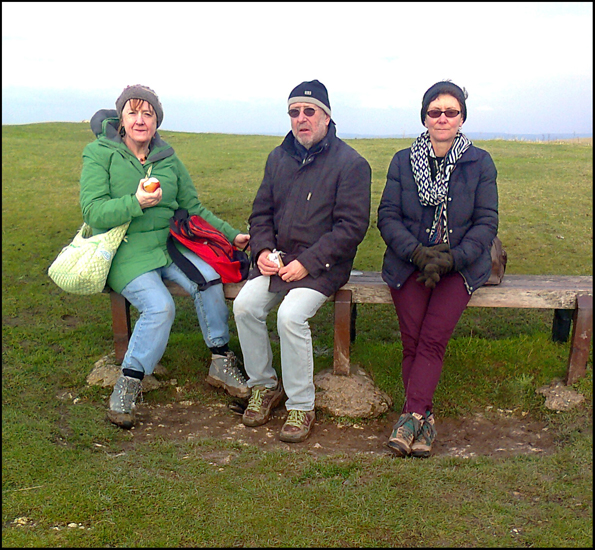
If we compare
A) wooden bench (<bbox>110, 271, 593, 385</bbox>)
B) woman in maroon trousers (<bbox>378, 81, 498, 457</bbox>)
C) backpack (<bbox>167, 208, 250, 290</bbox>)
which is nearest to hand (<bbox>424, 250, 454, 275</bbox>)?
woman in maroon trousers (<bbox>378, 81, 498, 457</bbox>)

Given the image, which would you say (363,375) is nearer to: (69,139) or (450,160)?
(450,160)

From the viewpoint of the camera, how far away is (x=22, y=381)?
5387 mm

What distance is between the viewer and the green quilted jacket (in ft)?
16.4

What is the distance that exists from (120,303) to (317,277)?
5.98 ft

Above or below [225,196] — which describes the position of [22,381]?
below

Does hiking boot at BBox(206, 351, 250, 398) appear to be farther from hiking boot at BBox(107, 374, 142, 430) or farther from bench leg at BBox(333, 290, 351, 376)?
bench leg at BBox(333, 290, 351, 376)

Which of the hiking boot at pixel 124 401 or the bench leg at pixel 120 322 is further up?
the bench leg at pixel 120 322

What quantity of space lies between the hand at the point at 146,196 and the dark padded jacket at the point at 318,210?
83 cm

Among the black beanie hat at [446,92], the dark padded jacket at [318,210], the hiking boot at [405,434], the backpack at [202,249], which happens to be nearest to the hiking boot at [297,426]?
the hiking boot at [405,434]

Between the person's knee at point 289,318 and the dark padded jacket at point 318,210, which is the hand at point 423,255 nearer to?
the dark padded jacket at point 318,210

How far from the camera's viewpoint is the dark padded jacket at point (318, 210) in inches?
194

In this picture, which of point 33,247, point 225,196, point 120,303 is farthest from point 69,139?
point 120,303

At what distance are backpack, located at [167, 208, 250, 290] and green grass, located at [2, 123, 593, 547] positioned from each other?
35.6 inches

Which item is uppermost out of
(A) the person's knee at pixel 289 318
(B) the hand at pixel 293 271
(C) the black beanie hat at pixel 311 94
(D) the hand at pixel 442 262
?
(C) the black beanie hat at pixel 311 94
